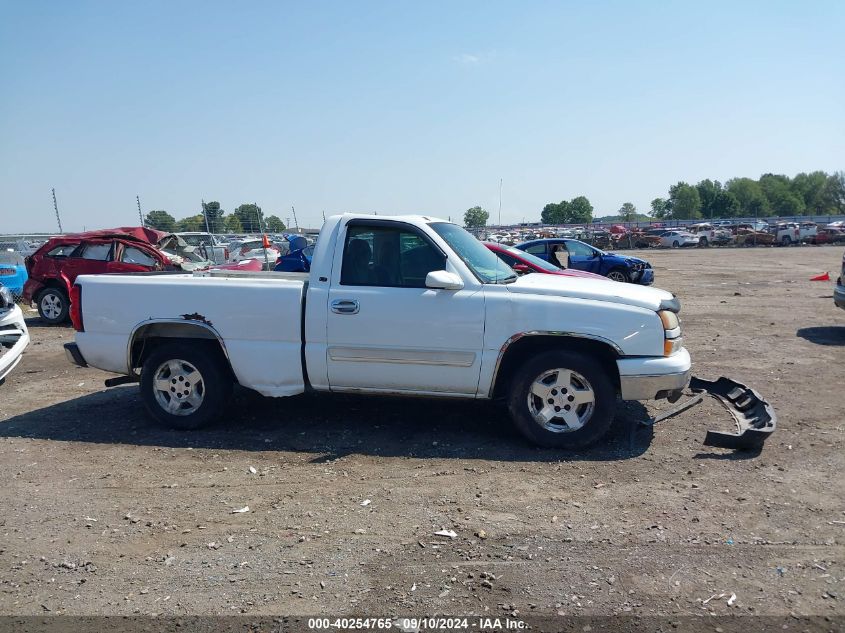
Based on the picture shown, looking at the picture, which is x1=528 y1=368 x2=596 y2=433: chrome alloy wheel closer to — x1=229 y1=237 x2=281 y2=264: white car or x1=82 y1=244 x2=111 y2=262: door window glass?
x1=82 y1=244 x2=111 y2=262: door window glass

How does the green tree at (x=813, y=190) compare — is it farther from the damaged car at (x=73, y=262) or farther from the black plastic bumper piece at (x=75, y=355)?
the black plastic bumper piece at (x=75, y=355)

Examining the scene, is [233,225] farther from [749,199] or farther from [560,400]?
[749,199]

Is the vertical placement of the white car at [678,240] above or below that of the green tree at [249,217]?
below

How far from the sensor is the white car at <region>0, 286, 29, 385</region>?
23.7 feet

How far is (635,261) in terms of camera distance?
1839 centimetres

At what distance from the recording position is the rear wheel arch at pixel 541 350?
5.31 m

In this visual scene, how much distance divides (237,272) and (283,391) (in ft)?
4.25

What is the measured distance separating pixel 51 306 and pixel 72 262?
0.95 m

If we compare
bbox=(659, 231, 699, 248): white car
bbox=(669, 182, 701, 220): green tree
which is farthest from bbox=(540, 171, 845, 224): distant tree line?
bbox=(659, 231, 699, 248): white car

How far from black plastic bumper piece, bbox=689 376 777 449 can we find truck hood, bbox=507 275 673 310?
1180 mm

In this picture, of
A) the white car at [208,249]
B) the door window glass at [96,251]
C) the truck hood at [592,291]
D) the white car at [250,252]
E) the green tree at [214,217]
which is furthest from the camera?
the green tree at [214,217]

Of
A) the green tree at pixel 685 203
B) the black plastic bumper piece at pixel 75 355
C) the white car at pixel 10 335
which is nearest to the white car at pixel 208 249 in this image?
the white car at pixel 10 335

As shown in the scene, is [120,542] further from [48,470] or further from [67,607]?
[48,470]

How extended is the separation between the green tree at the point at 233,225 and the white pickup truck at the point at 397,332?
897 inches
